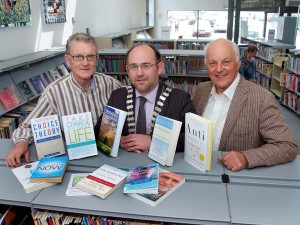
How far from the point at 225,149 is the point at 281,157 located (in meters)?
0.39

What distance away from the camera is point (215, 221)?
1146mm

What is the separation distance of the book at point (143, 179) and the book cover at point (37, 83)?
10.5 ft

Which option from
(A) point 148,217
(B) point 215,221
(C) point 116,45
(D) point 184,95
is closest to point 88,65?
(D) point 184,95

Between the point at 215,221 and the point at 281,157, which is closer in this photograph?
the point at 215,221

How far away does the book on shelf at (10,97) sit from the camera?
3.56 meters

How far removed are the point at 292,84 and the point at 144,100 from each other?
5.58 metres

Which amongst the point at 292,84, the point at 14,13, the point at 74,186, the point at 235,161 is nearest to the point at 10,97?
the point at 14,13

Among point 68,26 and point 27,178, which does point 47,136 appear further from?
point 68,26

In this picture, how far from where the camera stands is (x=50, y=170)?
144cm

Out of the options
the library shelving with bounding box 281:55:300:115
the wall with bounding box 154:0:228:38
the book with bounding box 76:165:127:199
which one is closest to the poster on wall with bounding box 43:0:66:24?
the book with bounding box 76:165:127:199

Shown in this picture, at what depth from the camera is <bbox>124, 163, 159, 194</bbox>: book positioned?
1.29 metres

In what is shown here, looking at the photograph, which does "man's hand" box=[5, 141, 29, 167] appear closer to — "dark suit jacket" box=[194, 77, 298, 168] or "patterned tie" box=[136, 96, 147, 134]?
"patterned tie" box=[136, 96, 147, 134]

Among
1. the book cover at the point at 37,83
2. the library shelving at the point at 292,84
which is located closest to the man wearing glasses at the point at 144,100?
the book cover at the point at 37,83

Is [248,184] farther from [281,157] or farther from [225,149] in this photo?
[225,149]
